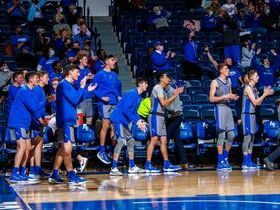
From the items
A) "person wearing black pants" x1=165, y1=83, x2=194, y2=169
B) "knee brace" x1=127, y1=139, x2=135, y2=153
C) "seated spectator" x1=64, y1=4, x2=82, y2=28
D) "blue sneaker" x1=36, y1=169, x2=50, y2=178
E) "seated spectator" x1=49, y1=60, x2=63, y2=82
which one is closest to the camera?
"blue sneaker" x1=36, y1=169, x2=50, y2=178

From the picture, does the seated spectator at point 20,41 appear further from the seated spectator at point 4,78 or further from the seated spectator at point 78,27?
the seated spectator at point 78,27

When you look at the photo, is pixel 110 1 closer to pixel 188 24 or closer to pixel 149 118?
pixel 188 24

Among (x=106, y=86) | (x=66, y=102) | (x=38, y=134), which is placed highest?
(x=106, y=86)

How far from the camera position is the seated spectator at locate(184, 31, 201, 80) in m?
20.5

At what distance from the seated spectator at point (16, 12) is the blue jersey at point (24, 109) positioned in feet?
22.3

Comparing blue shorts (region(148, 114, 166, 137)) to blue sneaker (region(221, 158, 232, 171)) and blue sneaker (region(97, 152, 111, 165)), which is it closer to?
→ blue sneaker (region(97, 152, 111, 165))

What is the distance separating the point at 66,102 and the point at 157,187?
79.1 inches

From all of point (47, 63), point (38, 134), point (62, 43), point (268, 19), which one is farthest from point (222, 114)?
point (268, 19)

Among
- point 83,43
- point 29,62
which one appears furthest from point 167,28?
point 29,62

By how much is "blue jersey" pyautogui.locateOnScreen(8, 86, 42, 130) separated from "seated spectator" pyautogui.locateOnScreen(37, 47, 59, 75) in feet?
11.7

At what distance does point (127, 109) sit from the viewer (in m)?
16.0

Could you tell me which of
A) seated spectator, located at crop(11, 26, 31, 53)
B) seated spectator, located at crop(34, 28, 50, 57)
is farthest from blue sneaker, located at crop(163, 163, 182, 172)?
seated spectator, located at crop(11, 26, 31, 53)

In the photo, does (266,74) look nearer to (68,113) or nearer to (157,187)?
(157,187)

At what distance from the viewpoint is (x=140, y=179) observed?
51.0 ft
